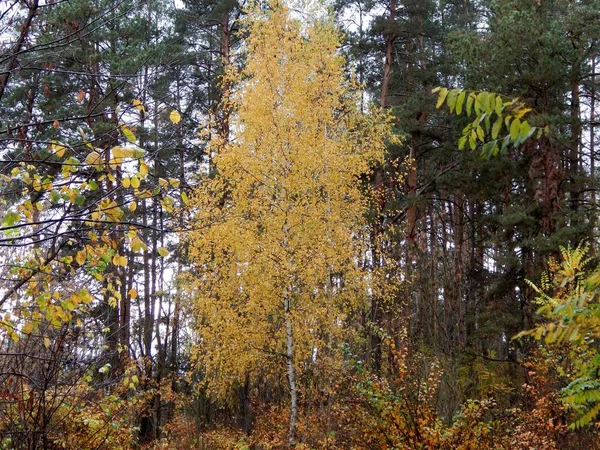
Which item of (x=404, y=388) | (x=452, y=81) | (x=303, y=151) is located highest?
(x=452, y=81)

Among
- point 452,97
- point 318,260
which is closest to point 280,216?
point 318,260

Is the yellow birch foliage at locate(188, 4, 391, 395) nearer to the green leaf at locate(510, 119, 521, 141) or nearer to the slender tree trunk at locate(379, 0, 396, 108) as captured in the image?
the slender tree trunk at locate(379, 0, 396, 108)

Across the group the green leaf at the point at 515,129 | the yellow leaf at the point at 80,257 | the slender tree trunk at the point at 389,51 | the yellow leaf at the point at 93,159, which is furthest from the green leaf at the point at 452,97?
the slender tree trunk at the point at 389,51

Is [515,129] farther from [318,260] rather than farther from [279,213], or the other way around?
[279,213]

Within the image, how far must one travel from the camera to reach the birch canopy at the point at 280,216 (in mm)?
9898

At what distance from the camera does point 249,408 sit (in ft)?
41.4

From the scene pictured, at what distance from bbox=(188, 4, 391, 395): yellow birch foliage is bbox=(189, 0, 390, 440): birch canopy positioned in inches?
0.8

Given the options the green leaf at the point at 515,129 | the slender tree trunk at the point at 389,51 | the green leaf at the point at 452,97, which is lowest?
the green leaf at the point at 515,129

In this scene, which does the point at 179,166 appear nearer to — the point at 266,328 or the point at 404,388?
the point at 266,328

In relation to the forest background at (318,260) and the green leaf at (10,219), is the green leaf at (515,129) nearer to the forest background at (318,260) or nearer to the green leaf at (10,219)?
the forest background at (318,260)

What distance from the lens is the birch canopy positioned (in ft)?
32.5

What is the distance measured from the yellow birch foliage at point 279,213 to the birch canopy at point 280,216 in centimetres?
2

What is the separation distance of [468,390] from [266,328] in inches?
153

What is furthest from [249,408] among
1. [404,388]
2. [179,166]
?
[179,166]
